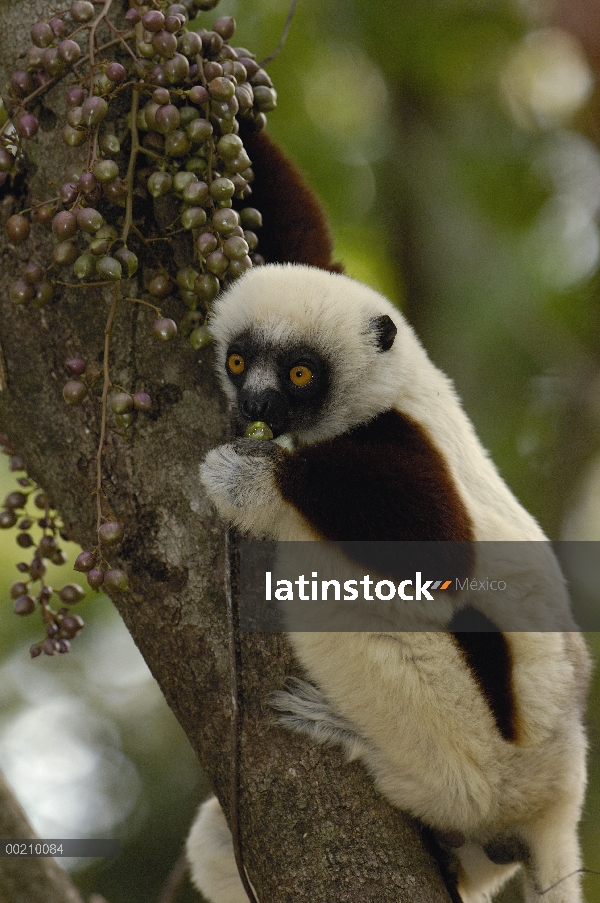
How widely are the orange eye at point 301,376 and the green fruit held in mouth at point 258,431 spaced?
0.33 metres

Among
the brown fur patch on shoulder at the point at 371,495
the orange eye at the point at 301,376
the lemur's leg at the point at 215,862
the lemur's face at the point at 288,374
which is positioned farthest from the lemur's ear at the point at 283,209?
the lemur's leg at the point at 215,862

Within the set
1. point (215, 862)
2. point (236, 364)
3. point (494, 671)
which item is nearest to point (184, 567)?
point (236, 364)

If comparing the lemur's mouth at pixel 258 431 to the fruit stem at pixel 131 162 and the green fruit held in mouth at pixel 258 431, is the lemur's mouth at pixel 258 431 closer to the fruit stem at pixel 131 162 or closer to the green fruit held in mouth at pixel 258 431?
the green fruit held in mouth at pixel 258 431

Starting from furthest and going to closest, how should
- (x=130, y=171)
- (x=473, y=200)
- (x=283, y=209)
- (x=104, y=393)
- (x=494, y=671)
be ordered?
(x=473, y=200) → (x=283, y=209) → (x=494, y=671) → (x=130, y=171) → (x=104, y=393)

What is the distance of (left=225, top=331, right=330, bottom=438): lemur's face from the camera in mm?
3949

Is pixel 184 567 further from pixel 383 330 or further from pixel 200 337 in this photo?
pixel 383 330

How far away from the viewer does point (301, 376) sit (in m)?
3.98

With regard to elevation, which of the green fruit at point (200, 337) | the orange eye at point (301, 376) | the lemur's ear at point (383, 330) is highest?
the green fruit at point (200, 337)

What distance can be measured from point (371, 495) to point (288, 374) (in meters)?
0.87

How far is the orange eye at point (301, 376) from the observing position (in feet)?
13.1

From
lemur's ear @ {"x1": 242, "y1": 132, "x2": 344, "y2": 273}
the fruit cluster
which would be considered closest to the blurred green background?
lemur's ear @ {"x1": 242, "y1": 132, "x2": 344, "y2": 273}

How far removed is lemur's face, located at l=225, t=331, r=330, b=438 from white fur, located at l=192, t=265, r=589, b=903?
5 cm

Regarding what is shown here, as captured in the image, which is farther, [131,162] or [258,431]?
[258,431]

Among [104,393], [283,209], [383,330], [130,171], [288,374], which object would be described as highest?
[130,171]
